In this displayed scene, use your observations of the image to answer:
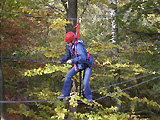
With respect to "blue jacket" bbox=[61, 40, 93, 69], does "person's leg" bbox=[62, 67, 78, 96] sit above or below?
below

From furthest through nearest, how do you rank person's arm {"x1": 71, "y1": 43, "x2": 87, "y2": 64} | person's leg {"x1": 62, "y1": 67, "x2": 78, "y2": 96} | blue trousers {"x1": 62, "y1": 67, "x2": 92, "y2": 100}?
person's leg {"x1": 62, "y1": 67, "x2": 78, "y2": 96} → blue trousers {"x1": 62, "y1": 67, "x2": 92, "y2": 100} → person's arm {"x1": 71, "y1": 43, "x2": 87, "y2": 64}

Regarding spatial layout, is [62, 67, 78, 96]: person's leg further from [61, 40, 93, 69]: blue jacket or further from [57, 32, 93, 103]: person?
[61, 40, 93, 69]: blue jacket

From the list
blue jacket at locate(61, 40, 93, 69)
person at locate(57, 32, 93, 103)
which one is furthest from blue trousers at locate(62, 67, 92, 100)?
blue jacket at locate(61, 40, 93, 69)

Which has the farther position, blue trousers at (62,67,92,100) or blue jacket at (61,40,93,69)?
blue trousers at (62,67,92,100)

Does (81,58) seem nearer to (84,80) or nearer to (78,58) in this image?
(78,58)

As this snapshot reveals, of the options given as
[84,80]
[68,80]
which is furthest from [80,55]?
[68,80]

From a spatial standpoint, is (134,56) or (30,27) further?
(134,56)

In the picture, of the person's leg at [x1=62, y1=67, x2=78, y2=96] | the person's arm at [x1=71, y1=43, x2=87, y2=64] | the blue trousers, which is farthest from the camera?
the person's leg at [x1=62, y1=67, x2=78, y2=96]

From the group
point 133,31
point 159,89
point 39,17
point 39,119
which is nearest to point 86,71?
point 39,17

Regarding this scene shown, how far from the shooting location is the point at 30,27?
8930 mm

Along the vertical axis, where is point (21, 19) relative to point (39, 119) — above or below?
above

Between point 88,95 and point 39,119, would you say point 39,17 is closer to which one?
point 88,95

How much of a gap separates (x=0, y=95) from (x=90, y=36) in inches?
350

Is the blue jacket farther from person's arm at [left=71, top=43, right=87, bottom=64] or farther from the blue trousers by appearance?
the blue trousers
